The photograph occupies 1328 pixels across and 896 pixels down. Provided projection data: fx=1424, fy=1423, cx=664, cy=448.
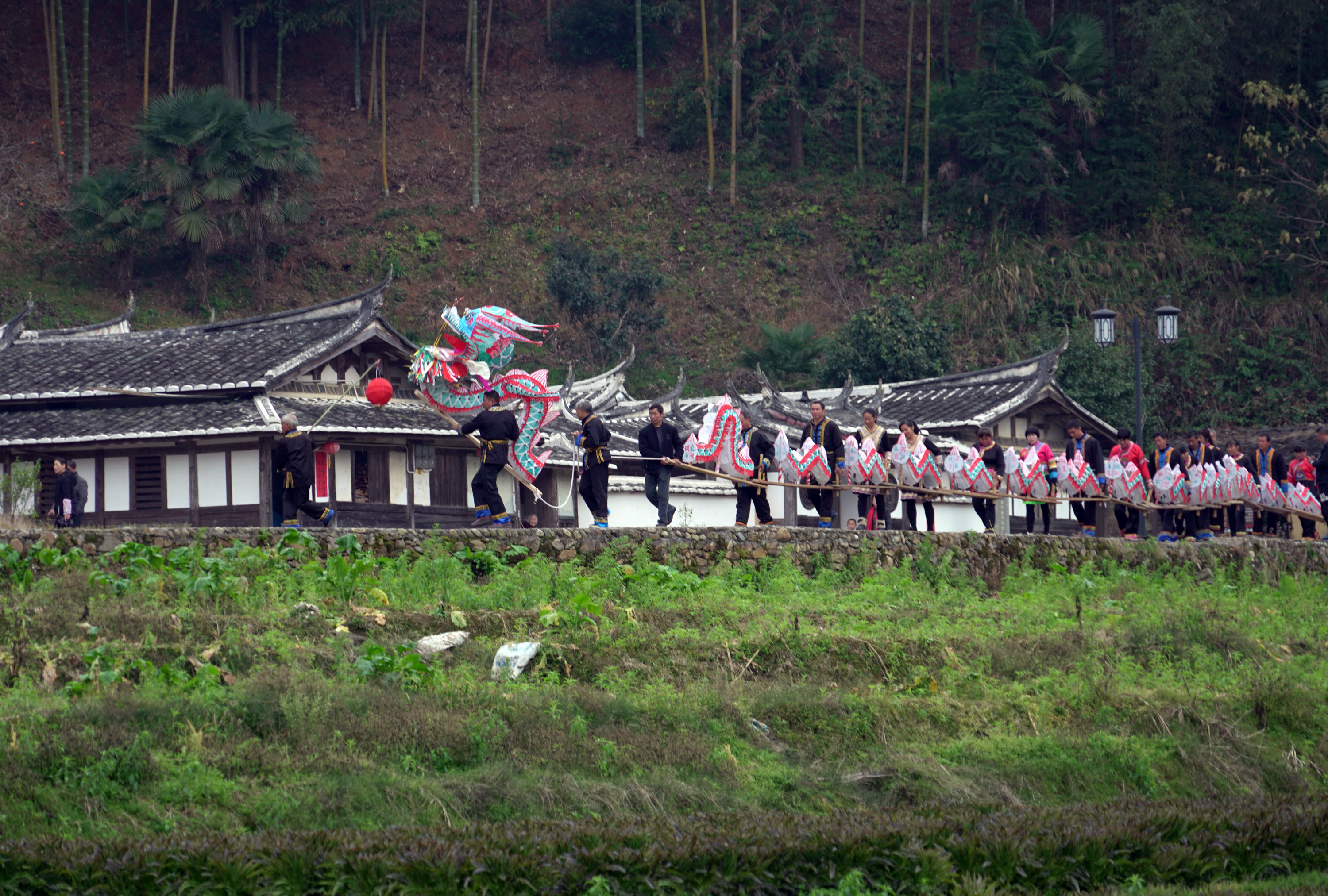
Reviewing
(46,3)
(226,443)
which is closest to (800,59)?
(46,3)

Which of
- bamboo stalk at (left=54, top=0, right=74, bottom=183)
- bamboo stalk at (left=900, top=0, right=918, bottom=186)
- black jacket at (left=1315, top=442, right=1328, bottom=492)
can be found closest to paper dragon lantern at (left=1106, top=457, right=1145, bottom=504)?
black jacket at (left=1315, top=442, right=1328, bottom=492)

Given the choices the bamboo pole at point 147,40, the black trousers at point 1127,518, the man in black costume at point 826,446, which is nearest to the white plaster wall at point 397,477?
the man in black costume at point 826,446

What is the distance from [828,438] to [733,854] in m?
11.9

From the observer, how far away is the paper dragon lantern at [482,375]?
1878cm

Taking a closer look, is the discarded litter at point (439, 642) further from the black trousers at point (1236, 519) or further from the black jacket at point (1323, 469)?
the black trousers at point (1236, 519)

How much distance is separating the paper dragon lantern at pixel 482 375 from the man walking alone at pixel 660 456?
144 centimetres

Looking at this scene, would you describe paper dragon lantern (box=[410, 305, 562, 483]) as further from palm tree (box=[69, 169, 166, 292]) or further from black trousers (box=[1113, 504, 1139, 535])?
palm tree (box=[69, 169, 166, 292])

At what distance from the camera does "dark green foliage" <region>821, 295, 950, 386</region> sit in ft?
139

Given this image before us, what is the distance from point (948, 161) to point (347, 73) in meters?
24.5

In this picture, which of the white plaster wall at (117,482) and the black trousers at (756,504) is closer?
the black trousers at (756,504)

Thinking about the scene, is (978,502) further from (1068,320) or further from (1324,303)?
(1324,303)

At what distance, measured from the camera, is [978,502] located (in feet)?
72.3

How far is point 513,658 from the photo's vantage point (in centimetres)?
1304

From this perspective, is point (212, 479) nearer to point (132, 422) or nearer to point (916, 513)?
point (132, 422)
